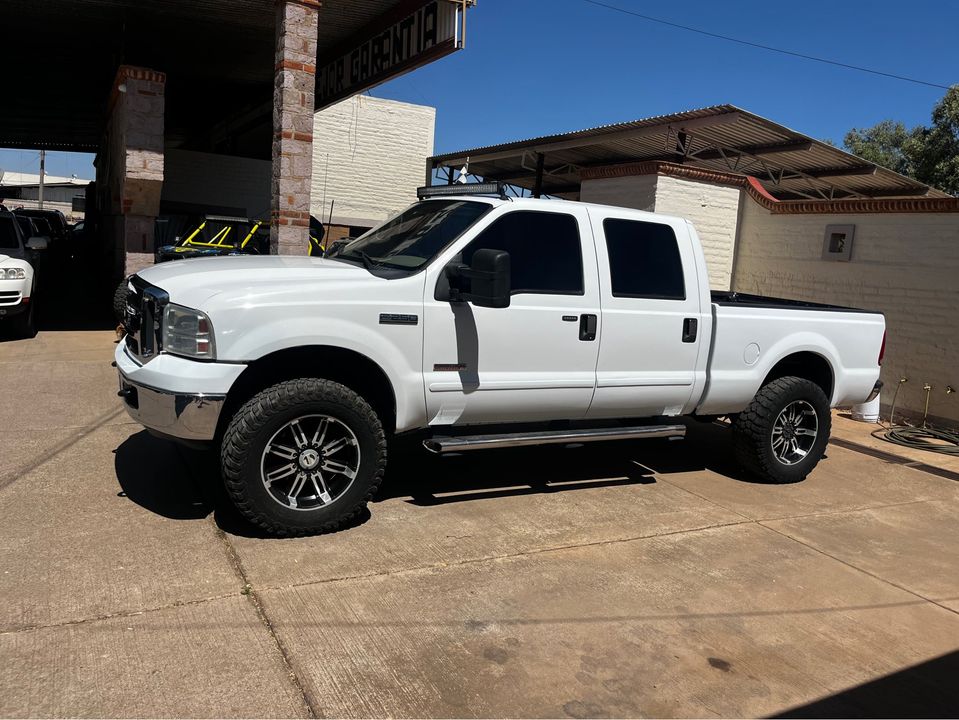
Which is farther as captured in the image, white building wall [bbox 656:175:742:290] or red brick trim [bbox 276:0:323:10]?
white building wall [bbox 656:175:742:290]

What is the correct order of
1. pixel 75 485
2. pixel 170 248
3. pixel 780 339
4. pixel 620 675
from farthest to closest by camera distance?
1. pixel 170 248
2. pixel 780 339
3. pixel 75 485
4. pixel 620 675

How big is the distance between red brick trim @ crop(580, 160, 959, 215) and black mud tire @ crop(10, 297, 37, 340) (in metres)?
8.19

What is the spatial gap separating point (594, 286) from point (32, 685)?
385 centimetres

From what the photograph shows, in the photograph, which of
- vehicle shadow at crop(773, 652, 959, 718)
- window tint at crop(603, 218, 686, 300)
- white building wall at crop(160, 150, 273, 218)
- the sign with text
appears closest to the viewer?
vehicle shadow at crop(773, 652, 959, 718)

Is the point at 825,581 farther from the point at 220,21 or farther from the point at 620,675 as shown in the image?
the point at 220,21

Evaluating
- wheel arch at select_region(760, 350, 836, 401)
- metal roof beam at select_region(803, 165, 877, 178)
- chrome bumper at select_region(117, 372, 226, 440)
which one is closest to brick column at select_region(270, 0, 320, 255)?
chrome bumper at select_region(117, 372, 226, 440)

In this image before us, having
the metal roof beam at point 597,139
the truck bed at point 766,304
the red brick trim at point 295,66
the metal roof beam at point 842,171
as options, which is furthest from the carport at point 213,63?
the metal roof beam at point 842,171

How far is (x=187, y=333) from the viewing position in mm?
4230

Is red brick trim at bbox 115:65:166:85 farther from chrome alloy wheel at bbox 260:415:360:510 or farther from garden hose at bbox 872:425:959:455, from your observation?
garden hose at bbox 872:425:959:455

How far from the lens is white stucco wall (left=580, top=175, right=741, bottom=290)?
11047 mm

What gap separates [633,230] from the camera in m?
5.70

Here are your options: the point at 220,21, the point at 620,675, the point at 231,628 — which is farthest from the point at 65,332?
the point at 620,675

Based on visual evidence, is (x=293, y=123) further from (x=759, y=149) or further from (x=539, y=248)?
(x=759, y=149)

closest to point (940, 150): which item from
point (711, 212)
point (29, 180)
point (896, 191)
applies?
point (896, 191)
